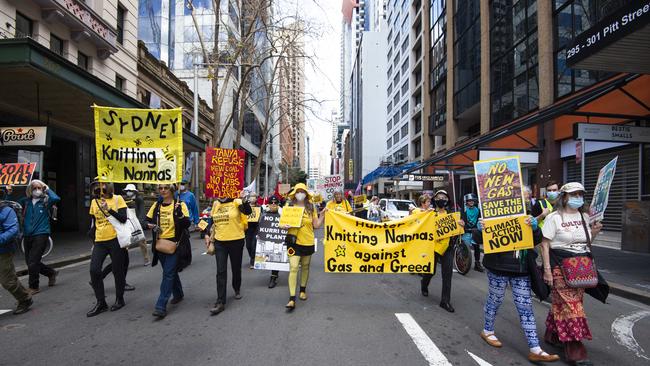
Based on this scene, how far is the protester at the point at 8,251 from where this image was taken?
205 inches

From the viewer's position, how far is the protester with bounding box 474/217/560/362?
399cm

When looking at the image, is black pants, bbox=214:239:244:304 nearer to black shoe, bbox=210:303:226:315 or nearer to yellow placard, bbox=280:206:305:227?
black shoe, bbox=210:303:226:315

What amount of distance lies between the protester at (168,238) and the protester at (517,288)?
13.2 ft

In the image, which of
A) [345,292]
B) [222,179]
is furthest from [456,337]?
[222,179]

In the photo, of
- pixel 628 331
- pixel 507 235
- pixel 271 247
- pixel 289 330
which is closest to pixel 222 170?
pixel 271 247

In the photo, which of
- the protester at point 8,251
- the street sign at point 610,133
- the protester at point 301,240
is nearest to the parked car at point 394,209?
the street sign at point 610,133

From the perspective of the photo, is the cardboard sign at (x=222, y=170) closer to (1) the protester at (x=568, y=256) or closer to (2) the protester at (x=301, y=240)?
(2) the protester at (x=301, y=240)

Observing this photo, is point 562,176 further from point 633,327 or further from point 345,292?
point 345,292

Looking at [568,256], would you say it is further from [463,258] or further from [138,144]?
[138,144]

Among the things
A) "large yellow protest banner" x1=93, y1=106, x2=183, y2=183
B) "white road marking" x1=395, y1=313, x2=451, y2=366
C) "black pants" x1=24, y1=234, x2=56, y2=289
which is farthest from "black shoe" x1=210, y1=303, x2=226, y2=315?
"black pants" x1=24, y1=234, x2=56, y2=289

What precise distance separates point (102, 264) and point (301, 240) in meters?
2.85

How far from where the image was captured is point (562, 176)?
16.4 meters

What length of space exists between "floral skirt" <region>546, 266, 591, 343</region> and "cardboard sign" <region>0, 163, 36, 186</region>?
31.3ft

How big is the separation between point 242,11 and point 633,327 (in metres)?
19.8
